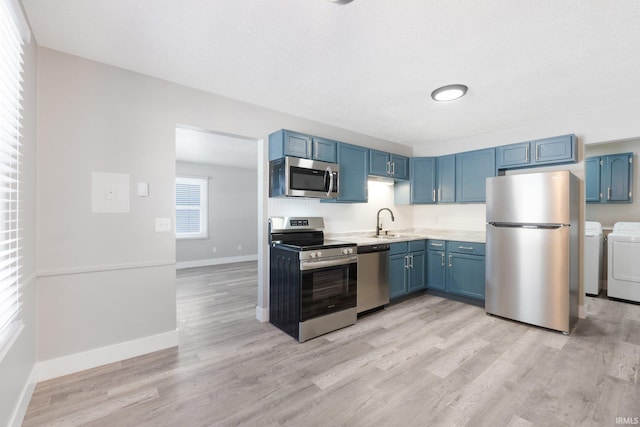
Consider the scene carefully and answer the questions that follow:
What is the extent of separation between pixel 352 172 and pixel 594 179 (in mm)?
4188

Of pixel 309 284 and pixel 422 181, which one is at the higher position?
pixel 422 181

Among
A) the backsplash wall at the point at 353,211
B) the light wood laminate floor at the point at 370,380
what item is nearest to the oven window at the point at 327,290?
the light wood laminate floor at the point at 370,380

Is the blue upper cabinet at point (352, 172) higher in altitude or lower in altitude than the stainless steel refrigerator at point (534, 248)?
higher

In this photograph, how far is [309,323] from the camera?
274cm

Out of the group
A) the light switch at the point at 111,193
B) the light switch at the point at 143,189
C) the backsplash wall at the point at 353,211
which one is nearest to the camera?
the light switch at the point at 111,193

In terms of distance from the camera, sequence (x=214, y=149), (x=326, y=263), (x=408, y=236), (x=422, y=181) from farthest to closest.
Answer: (x=214, y=149) < (x=422, y=181) < (x=408, y=236) < (x=326, y=263)

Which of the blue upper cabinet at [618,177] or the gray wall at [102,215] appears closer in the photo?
the gray wall at [102,215]

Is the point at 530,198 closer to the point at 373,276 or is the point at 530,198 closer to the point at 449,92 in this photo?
the point at 449,92

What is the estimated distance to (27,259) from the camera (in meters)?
1.87

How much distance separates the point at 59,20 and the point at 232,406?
2772 mm

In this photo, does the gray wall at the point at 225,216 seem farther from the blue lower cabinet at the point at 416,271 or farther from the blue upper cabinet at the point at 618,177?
the blue upper cabinet at the point at 618,177

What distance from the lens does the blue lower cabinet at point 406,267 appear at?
374 cm

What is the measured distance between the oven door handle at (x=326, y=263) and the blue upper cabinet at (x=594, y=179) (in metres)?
4.42

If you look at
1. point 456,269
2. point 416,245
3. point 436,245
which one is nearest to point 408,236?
point 416,245
